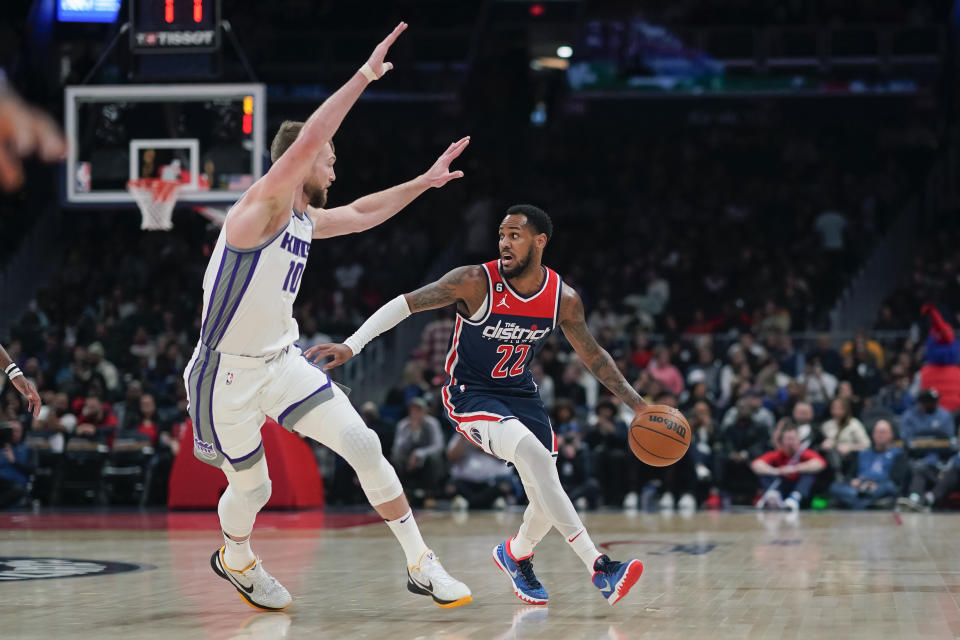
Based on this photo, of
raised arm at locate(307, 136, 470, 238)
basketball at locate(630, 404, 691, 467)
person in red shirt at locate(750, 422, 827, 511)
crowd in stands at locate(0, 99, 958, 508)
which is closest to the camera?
raised arm at locate(307, 136, 470, 238)

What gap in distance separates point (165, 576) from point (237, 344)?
2681mm

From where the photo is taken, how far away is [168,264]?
21781 millimetres

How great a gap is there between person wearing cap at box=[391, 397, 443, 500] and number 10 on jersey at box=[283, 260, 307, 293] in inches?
370

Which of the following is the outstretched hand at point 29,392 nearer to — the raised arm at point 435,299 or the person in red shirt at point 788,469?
the raised arm at point 435,299

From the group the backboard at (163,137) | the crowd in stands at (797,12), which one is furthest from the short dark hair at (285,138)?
the crowd in stands at (797,12)

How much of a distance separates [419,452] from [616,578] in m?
9.31

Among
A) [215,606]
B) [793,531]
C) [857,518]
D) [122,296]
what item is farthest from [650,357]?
[215,606]

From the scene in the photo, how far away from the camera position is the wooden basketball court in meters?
5.63

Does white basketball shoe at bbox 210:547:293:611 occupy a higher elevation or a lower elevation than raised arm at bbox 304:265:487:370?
lower

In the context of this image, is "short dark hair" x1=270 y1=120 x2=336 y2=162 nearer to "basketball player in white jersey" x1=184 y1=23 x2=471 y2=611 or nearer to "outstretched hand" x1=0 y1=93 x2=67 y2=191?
"basketball player in white jersey" x1=184 y1=23 x2=471 y2=611

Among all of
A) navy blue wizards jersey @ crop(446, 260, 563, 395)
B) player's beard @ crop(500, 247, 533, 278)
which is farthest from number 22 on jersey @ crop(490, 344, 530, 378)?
player's beard @ crop(500, 247, 533, 278)

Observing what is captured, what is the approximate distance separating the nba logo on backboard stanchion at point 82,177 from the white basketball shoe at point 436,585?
9.42 m

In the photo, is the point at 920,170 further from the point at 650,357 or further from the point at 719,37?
the point at 650,357

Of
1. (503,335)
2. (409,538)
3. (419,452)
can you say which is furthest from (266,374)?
(419,452)
